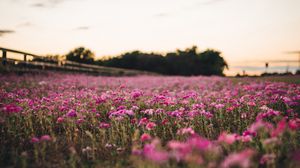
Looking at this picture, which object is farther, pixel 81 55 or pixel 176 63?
pixel 81 55

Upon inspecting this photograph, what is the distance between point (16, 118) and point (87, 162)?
2390 mm

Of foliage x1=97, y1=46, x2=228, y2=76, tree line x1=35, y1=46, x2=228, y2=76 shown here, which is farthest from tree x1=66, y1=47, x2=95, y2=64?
foliage x1=97, y1=46, x2=228, y2=76

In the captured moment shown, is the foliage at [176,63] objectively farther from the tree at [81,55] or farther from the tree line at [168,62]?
the tree at [81,55]

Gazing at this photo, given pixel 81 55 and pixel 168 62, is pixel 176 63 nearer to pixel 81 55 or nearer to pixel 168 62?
pixel 168 62

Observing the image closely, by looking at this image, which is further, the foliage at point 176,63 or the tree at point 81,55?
the tree at point 81,55

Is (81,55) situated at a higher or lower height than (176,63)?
higher

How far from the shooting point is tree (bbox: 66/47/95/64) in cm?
7900

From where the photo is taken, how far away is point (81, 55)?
79562mm

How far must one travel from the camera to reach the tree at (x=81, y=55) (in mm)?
79000

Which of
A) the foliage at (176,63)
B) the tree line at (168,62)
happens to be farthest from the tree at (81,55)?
the foliage at (176,63)

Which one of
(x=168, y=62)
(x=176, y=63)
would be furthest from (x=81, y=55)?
(x=176, y=63)

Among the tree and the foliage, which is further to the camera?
the tree

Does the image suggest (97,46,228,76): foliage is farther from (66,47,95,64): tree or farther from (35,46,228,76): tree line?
(66,47,95,64): tree

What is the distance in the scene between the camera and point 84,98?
6973 mm
